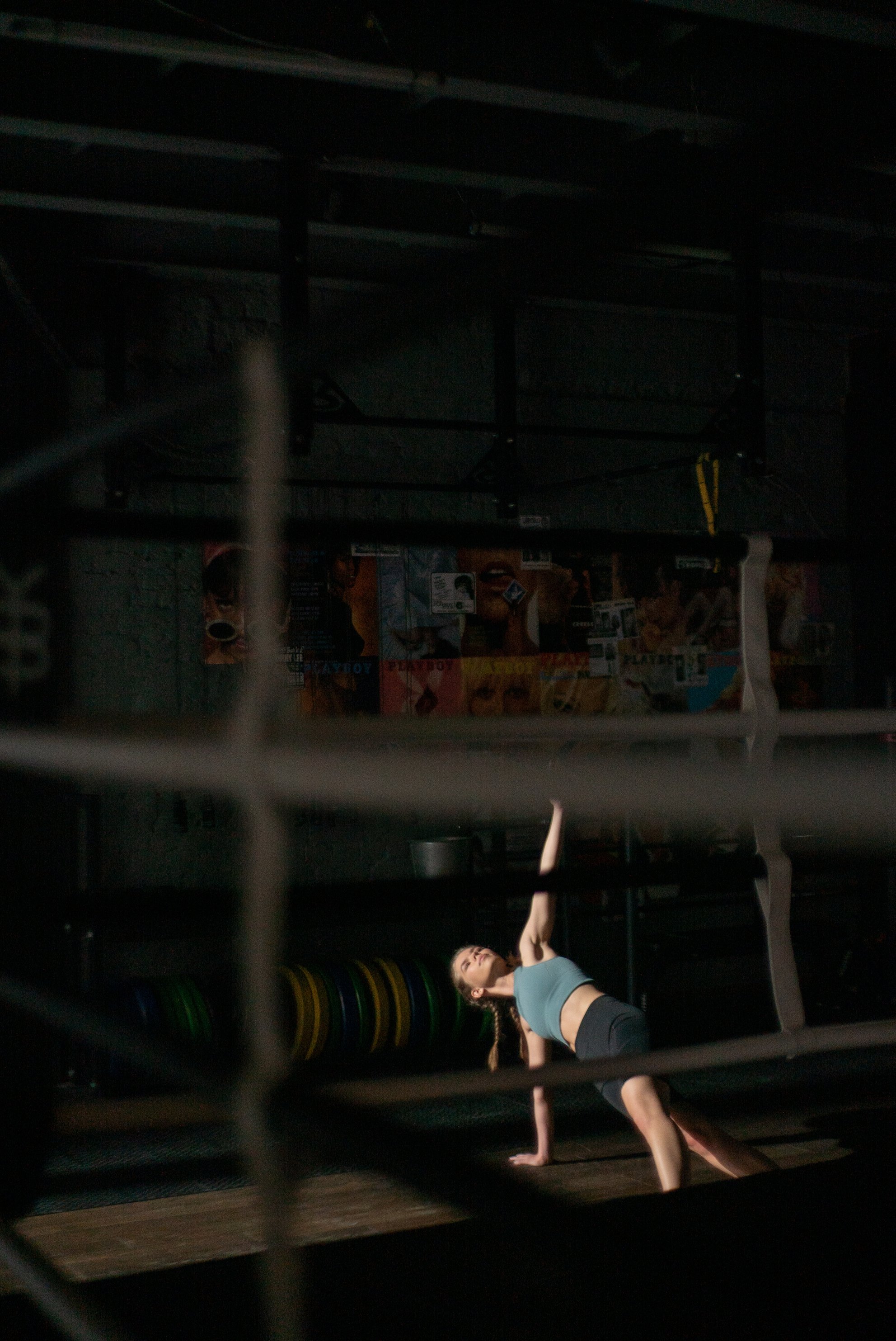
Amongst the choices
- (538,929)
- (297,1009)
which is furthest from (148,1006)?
(538,929)

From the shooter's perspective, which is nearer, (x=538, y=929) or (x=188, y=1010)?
(x=538, y=929)

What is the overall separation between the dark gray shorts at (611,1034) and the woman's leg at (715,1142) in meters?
0.11

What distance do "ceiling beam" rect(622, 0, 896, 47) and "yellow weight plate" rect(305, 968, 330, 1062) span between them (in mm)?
3188

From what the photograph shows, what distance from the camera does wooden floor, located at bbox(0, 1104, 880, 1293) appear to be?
3.06m

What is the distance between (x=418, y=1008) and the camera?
4.64 meters

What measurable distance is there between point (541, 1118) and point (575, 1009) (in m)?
0.45

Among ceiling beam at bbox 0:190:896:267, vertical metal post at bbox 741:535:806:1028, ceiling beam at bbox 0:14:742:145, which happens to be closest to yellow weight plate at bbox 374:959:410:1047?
ceiling beam at bbox 0:190:896:267

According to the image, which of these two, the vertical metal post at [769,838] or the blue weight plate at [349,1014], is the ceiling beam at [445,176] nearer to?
the vertical metal post at [769,838]

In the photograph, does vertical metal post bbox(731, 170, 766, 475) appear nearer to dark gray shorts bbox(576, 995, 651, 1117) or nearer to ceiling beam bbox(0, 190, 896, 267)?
ceiling beam bbox(0, 190, 896, 267)

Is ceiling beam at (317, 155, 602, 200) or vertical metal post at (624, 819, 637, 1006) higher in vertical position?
ceiling beam at (317, 155, 602, 200)

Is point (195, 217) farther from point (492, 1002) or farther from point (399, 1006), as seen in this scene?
point (399, 1006)

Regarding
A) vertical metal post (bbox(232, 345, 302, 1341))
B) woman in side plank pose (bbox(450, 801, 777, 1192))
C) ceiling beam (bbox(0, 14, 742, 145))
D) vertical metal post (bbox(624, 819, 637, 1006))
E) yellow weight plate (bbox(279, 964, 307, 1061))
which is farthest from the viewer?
vertical metal post (bbox(624, 819, 637, 1006))

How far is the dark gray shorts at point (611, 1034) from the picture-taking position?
3158 mm

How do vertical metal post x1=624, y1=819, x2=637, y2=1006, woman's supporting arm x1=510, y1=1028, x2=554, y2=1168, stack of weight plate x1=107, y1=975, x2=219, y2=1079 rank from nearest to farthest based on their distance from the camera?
woman's supporting arm x1=510, y1=1028, x2=554, y2=1168 < stack of weight plate x1=107, y1=975, x2=219, y2=1079 < vertical metal post x1=624, y1=819, x2=637, y2=1006
